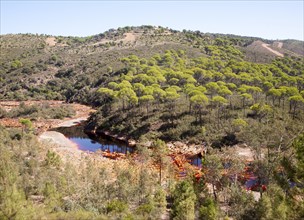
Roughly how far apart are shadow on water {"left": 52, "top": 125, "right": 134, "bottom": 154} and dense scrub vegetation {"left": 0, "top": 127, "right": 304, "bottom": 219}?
67.8 ft

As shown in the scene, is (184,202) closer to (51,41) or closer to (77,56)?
(77,56)

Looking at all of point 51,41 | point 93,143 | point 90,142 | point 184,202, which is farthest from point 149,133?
point 51,41

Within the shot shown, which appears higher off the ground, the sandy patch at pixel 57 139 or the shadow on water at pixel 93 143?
the sandy patch at pixel 57 139

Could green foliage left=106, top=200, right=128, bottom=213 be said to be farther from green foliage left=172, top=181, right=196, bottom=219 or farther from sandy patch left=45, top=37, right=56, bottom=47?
sandy patch left=45, top=37, right=56, bottom=47

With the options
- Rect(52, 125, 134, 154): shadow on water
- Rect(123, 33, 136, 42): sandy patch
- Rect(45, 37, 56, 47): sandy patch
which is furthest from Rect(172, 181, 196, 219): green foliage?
Rect(45, 37, 56, 47): sandy patch

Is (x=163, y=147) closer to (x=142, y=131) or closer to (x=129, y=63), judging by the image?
(x=142, y=131)

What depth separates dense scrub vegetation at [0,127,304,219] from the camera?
63.5 ft

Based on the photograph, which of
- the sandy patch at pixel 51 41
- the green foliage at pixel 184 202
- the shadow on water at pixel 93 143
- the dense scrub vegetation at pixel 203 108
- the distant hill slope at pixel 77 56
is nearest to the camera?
the green foliage at pixel 184 202

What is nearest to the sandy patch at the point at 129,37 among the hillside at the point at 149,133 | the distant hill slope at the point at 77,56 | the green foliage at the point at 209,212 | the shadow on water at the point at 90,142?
the distant hill slope at the point at 77,56

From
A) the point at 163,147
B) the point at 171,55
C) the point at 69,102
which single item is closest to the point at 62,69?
the point at 69,102

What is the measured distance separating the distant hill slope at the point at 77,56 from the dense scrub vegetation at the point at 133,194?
7405 centimetres

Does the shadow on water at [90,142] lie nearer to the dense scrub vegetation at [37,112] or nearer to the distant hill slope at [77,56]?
the dense scrub vegetation at [37,112]

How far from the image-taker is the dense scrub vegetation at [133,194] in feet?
63.5

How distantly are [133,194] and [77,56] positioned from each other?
11781cm
